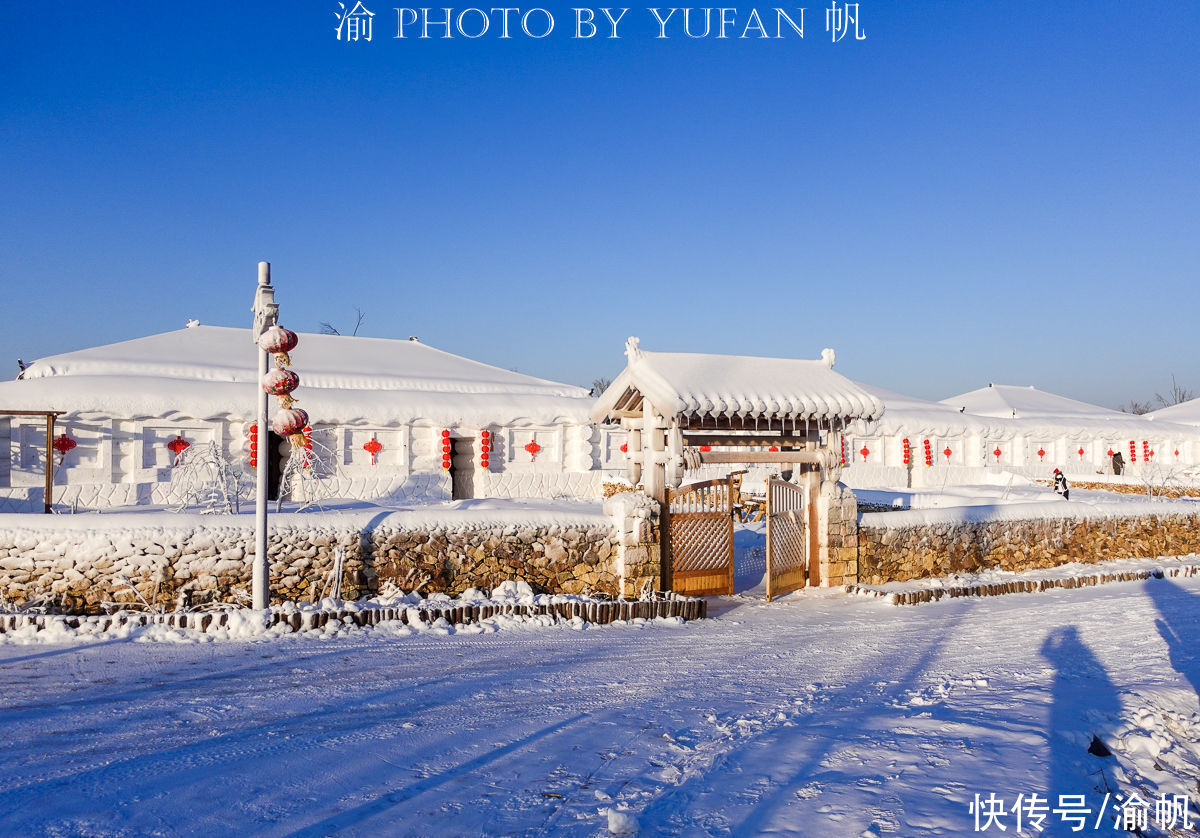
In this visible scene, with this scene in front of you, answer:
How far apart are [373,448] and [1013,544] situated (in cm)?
1474

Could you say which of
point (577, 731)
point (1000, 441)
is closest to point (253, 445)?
point (577, 731)

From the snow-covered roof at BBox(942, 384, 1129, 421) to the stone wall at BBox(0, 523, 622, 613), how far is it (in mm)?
28366

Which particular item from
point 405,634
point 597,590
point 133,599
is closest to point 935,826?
point 405,634

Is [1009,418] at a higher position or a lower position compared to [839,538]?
higher

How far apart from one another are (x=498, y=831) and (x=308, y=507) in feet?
33.5

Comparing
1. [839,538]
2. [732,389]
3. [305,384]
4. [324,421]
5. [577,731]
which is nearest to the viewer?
[577,731]

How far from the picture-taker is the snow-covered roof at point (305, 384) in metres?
19.4

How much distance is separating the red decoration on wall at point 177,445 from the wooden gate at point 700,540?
42.8 feet

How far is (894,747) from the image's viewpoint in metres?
5.30

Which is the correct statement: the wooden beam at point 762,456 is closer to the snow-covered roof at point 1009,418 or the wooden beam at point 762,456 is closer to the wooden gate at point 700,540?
the wooden gate at point 700,540

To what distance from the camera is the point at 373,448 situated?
22219 mm

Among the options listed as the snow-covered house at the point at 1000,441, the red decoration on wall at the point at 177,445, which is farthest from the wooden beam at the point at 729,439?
the snow-covered house at the point at 1000,441

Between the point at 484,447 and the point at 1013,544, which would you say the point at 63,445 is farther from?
the point at 1013,544

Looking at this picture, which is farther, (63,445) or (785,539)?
(63,445)
